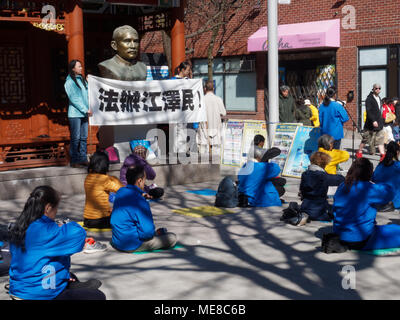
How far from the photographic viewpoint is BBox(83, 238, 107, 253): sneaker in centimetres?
765

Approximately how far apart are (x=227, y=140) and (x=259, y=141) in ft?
13.2

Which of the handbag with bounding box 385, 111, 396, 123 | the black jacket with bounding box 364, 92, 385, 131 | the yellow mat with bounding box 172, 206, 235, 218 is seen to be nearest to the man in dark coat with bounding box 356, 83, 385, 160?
the black jacket with bounding box 364, 92, 385, 131

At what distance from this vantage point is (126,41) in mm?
12344

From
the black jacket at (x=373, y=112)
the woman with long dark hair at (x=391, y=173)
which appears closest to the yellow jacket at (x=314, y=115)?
the black jacket at (x=373, y=112)

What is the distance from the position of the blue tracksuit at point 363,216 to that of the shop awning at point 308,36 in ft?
52.5

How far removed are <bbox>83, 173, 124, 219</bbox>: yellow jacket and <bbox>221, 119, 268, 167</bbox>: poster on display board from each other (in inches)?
229

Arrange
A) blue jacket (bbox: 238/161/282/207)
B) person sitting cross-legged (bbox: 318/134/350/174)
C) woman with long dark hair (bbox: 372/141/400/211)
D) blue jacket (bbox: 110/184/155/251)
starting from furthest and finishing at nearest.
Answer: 1. person sitting cross-legged (bbox: 318/134/350/174)
2. blue jacket (bbox: 238/161/282/207)
3. woman with long dark hair (bbox: 372/141/400/211)
4. blue jacket (bbox: 110/184/155/251)

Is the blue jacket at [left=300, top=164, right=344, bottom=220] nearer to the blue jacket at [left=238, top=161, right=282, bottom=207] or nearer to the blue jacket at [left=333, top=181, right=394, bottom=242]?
the blue jacket at [left=238, top=161, right=282, bottom=207]

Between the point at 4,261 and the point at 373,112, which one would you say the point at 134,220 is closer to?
Answer: the point at 4,261

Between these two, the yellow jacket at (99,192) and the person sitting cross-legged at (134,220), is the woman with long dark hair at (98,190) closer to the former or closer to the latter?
the yellow jacket at (99,192)

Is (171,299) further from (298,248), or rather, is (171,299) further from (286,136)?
(286,136)

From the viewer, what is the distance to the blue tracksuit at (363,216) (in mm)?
7254

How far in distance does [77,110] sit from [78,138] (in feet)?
1.74
